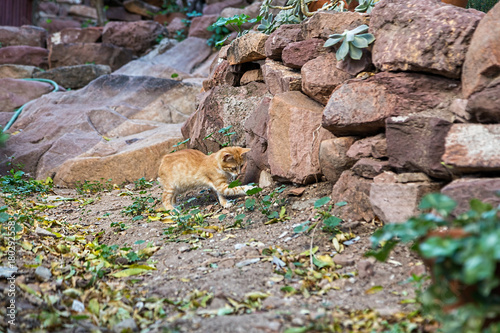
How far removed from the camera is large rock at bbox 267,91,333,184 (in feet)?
15.0

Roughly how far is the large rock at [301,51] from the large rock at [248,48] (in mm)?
679

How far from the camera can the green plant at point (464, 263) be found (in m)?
1.73

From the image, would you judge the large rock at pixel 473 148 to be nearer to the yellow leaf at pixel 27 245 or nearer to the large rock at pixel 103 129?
the yellow leaf at pixel 27 245

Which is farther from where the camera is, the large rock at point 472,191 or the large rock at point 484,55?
the large rock at point 484,55

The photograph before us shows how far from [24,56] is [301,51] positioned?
1300cm

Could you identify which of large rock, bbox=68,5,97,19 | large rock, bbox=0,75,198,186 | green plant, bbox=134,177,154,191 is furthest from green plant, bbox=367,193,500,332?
large rock, bbox=68,5,97,19

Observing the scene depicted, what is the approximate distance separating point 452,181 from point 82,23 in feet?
63.2

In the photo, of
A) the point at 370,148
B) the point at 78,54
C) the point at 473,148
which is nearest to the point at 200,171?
the point at 370,148

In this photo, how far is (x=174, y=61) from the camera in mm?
13836

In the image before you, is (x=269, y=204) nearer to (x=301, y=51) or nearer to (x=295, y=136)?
(x=295, y=136)

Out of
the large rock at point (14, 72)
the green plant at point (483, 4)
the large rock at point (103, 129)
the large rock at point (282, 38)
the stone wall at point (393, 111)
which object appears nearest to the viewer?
the stone wall at point (393, 111)

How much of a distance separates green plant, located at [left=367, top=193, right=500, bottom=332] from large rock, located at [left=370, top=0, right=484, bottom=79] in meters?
1.86

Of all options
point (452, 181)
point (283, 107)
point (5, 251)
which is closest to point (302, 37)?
point (283, 107)

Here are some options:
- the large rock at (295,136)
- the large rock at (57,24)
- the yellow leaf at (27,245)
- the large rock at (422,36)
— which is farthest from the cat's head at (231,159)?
the large rock at (57,24)
